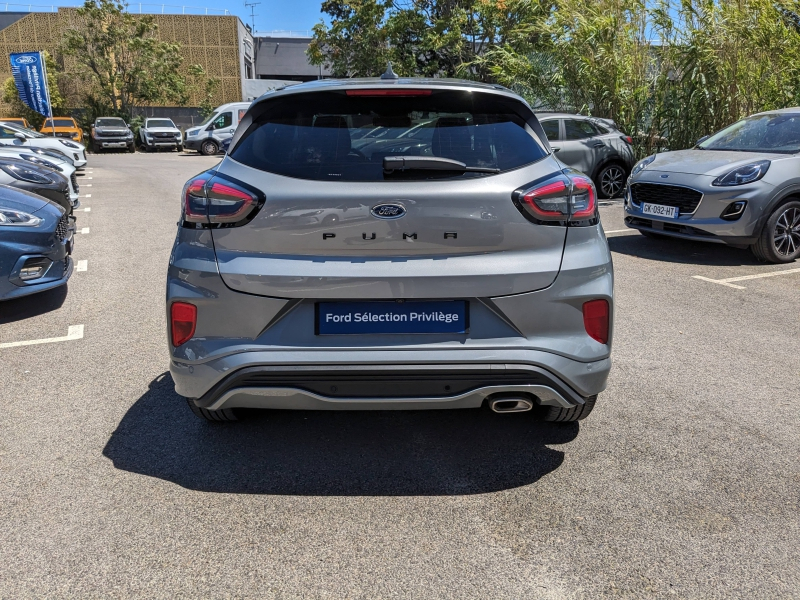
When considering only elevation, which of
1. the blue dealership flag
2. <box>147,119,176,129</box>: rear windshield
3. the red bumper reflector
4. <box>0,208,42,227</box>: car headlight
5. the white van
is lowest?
<box>147,119,176,129</box>: rear windshield

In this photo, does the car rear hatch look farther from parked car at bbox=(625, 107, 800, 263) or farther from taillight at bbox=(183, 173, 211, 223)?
parked car at bbox=(625, 107, 800, 263)

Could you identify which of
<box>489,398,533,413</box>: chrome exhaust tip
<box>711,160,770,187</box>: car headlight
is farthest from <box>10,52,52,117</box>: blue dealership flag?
<box>489,398,533,413</box>: chrome exhaust tip

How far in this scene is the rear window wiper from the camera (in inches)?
117

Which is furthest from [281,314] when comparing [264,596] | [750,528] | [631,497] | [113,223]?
[113,223]

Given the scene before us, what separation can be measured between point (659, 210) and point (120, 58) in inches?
1588

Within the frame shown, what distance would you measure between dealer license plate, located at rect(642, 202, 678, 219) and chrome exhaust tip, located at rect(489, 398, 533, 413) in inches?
228

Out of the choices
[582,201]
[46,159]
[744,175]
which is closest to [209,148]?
[46,159]

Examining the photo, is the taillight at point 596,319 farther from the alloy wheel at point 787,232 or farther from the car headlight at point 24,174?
the car headlight at point 24,174

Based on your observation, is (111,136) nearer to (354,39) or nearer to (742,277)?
(354,39)

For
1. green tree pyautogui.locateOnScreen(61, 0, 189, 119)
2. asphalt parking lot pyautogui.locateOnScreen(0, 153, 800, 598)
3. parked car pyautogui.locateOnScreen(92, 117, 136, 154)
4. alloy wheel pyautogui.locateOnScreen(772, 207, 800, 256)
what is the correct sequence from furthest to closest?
green tree pyautogui.locateOnScreen(61, 0, 189, 119) < parked car pyautogui.locateOnScreen(92, 117, 136, 154) < alloy wheel pyautogui.locateOnScreen(772, 207, 800, 256) < asphalt parking lot pyautogui.locateOnScreen(0, 153, 800, 598)

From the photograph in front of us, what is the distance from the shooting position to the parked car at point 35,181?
28.1 ft

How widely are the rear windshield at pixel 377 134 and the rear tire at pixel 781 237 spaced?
18.3ft

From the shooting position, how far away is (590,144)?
12.6 meters

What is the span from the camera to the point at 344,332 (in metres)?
2.92
